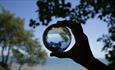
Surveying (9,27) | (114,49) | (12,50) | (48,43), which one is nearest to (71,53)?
(48,43)

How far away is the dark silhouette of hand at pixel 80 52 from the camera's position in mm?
2305

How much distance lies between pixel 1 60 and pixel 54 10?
5812cm

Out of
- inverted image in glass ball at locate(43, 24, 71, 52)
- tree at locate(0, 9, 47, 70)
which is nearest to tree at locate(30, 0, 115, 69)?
inverted image in glass ball at locate(43, 24, 71, 52)

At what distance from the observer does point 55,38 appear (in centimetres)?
282

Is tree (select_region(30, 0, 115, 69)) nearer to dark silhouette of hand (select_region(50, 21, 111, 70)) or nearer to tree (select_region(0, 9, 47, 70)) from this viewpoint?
dark silhouette of hand (select_region(50, 21, 111, 70))

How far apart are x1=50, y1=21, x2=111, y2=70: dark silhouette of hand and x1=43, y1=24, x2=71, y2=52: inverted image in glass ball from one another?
0.11 meters

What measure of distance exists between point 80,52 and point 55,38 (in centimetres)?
50

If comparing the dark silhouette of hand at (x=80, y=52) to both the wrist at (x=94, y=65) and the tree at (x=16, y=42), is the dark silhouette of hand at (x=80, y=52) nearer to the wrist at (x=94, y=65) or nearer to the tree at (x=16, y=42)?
the wrist at (x=94, y=65)

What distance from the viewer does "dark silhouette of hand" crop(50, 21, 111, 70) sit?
7.56 feet

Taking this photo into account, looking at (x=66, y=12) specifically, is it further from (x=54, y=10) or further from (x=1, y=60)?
(x=1, y=60)

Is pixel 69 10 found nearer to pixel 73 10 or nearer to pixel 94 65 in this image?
pixel 73 10

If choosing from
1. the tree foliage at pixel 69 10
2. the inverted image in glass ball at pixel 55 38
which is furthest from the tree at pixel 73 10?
the inverted image in glass ball at pixel 55 38

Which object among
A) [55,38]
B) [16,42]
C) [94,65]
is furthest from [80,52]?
[16,42]

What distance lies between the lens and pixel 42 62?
233 feet
